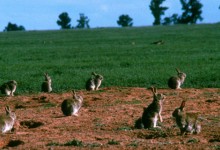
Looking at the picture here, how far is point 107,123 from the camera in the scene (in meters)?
13.8

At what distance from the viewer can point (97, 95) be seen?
1933 centimetres

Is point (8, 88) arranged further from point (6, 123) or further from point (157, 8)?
point (157, 8)

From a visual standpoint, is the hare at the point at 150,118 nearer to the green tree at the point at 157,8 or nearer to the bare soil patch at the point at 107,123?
the bare soil patch at the point at 107,123

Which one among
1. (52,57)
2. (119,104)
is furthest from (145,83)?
(52,57)

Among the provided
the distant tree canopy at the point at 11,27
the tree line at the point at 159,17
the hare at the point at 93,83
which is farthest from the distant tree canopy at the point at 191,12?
the hare at the point at 93,83

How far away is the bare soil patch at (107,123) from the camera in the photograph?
→ 1111 centimetres

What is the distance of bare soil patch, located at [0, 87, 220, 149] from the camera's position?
11109 mm

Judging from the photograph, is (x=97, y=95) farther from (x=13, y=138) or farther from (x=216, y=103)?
(x=13, y=138)

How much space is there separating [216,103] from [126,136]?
18.1 ft

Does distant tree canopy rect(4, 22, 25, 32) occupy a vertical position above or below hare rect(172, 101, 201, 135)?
above

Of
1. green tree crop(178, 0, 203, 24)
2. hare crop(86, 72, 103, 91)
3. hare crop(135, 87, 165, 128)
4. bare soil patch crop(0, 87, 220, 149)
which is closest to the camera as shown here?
bare soil patch crop(0, 87, 220, 149)

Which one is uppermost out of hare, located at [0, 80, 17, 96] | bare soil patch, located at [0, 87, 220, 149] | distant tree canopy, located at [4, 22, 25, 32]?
distant tree canopy, located at [4, 22, 25, 32]

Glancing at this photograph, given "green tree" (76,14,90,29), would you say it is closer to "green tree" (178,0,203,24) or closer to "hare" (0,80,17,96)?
"green tree" (178,0,203,24)

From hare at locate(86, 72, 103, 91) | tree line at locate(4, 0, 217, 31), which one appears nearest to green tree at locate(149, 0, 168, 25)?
tree line at locate(4, 0, 217, 31)
